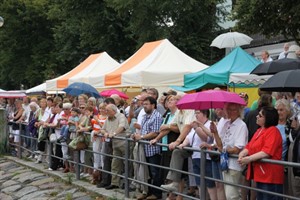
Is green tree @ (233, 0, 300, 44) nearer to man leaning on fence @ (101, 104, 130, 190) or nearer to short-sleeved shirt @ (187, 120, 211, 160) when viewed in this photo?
man leaning on fence @ (101, 104, 130, 190)

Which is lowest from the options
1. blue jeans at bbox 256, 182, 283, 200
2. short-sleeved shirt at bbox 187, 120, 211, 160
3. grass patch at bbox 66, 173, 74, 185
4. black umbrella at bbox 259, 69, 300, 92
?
grass patch at bbox 66, 173, 74, 185

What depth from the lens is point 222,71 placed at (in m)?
12.6

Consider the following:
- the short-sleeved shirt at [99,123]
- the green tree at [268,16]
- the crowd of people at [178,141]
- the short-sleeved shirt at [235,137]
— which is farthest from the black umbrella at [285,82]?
the green tree at [268,16]

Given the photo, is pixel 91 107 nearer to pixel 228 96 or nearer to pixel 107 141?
pixel 107 141

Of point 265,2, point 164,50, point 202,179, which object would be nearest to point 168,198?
point 202,179

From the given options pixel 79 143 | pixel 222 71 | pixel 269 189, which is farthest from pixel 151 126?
pixel 222 71

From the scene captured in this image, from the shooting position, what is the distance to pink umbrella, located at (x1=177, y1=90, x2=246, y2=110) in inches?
Answer: 255

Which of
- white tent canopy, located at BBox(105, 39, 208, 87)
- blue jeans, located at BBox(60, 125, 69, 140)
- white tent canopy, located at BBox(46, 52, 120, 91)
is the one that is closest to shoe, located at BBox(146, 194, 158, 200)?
blue jeans, located at BBox(60, 125, 69, 140)

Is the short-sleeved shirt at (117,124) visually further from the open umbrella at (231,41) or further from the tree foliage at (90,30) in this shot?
the tree foliage at (90,30)

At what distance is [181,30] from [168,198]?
17924mm

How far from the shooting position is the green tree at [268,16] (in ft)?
50.1

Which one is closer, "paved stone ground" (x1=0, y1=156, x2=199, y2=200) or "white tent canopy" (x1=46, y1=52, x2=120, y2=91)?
"paved stone ground" (x1=0, y1=156, x2=199, y2=200)

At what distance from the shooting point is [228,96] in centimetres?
653

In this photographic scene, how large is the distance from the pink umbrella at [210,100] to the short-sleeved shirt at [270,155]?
0.74 metres
